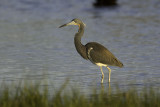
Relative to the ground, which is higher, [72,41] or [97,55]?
[72,41]

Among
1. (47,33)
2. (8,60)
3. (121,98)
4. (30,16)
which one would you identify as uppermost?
(30,16)

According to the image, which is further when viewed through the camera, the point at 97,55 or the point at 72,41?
the point at 72,41

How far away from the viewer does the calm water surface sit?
1118cm

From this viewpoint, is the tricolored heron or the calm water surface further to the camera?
the calm water surface

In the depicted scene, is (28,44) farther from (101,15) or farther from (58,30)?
(101,15)

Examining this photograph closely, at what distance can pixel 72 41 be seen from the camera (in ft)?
54.6

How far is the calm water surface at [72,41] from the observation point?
36.7 feet

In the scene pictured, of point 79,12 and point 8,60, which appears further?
point 79,12

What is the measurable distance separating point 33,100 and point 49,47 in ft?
26.7

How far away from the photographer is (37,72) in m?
11.6

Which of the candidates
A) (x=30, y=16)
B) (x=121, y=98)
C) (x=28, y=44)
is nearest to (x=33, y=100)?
(x=121, y=98)

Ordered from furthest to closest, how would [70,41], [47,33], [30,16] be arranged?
[30,16]
[47,33]
[70,41]

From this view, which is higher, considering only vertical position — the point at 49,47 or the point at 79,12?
the point at 79,12

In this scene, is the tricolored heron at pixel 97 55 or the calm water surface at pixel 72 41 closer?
the tricolored heron at pixel 97 55
